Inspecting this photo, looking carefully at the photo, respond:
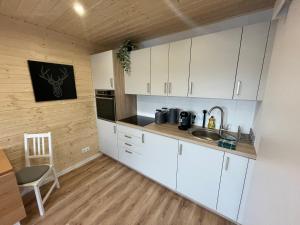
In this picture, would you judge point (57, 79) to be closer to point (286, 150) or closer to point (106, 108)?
point (106, 108)

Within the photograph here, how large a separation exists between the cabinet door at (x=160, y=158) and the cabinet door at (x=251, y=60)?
1004 mm

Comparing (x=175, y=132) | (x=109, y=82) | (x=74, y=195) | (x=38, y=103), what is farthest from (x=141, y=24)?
(x=74, y=195)

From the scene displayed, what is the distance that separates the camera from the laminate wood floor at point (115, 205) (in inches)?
62.0

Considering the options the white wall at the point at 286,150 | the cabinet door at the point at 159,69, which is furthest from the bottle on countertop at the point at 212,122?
the white wall at the point at 286,150

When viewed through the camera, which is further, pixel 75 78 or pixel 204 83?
pixel 75 78

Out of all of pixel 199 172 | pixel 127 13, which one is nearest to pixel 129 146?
pixel 199 172

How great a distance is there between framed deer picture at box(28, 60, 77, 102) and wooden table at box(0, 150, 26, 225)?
1031 millimetres

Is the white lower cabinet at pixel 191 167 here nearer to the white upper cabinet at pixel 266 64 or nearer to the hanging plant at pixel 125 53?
the white upper cabinet at pixel 266 64

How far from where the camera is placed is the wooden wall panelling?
1.67 meters

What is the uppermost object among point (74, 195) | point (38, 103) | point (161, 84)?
point (161, 84)

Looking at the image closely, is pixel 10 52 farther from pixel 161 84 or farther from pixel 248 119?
pixel 248 119

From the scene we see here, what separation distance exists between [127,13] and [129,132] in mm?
1705

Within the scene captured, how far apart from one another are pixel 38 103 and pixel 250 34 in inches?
112

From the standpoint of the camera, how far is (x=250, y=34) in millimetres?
1325
